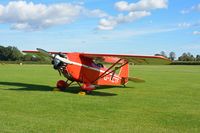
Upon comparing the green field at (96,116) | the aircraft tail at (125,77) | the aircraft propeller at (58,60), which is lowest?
the green field at (96,116)

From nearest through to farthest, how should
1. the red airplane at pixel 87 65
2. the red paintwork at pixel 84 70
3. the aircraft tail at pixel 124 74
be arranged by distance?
1. the red airplane at pixel 87 65
2. the red paintwork at pixel 84 70
3. the aircraft tail at pixel 124 74

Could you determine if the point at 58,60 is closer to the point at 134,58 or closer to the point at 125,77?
the point at 134,58

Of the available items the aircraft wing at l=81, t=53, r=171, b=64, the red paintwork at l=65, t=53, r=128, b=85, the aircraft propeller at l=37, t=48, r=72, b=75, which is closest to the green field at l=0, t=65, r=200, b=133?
the aircraft propeller at l=37, t=48, r=72, b=75

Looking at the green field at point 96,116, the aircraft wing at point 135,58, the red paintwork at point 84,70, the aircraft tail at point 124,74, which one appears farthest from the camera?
the aircraft tail at point 124,74

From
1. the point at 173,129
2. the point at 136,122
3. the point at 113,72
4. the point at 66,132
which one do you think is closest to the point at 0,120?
the point at 66,132

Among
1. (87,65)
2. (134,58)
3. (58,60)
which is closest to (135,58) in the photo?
(134,58)

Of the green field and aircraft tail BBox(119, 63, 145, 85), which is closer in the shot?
the green field

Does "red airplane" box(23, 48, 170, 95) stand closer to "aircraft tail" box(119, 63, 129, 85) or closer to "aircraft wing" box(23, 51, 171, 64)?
"aircraft wing" box(23, 51, 171, 64)

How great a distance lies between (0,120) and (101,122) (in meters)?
2.37

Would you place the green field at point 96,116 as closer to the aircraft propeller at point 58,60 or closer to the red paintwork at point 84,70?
the aircraft propeller at point 58,60

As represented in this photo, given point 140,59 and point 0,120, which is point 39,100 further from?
point 140,59

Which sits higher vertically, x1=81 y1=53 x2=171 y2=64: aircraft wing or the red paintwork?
x1=81 y1=53 x2=171 y2=64: aircraft wing

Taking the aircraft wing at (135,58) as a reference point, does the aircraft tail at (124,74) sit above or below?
below

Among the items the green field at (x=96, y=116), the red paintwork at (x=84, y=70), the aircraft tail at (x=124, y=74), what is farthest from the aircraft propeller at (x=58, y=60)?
the aircraft tail at (x=124, y=74)
